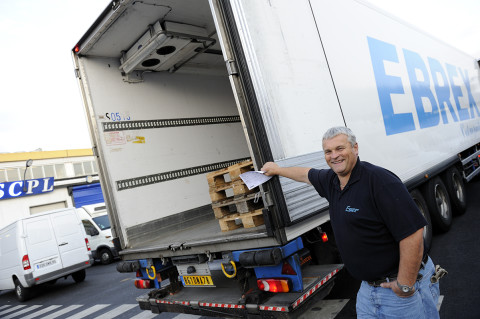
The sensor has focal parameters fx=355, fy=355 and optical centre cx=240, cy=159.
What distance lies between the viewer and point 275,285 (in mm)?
3016

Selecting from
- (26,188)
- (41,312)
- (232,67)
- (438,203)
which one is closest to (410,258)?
(232,67)

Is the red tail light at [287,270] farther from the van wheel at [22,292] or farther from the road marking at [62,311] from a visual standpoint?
the van wheel at [22,292]

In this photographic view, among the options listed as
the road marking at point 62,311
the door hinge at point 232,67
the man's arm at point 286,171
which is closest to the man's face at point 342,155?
the man's arm at point 286,171

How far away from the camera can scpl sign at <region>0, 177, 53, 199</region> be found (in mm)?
24672

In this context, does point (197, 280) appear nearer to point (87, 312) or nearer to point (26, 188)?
point (87, 312)

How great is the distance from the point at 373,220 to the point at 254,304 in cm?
157

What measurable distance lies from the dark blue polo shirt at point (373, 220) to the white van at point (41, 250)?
9951 millimetres

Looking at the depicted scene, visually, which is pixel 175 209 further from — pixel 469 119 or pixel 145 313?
pixel 469 119

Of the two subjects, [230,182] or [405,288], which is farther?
[230,182]

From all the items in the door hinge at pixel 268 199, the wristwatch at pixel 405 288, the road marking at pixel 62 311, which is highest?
the door hinge at pixel 268 199

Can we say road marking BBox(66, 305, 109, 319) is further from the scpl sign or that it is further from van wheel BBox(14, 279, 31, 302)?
the scpl sign

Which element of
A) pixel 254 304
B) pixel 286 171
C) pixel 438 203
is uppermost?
pixel 286 171

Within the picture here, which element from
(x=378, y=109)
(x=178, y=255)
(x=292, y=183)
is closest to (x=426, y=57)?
(x=378, y=109)

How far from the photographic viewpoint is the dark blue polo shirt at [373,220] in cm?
185
